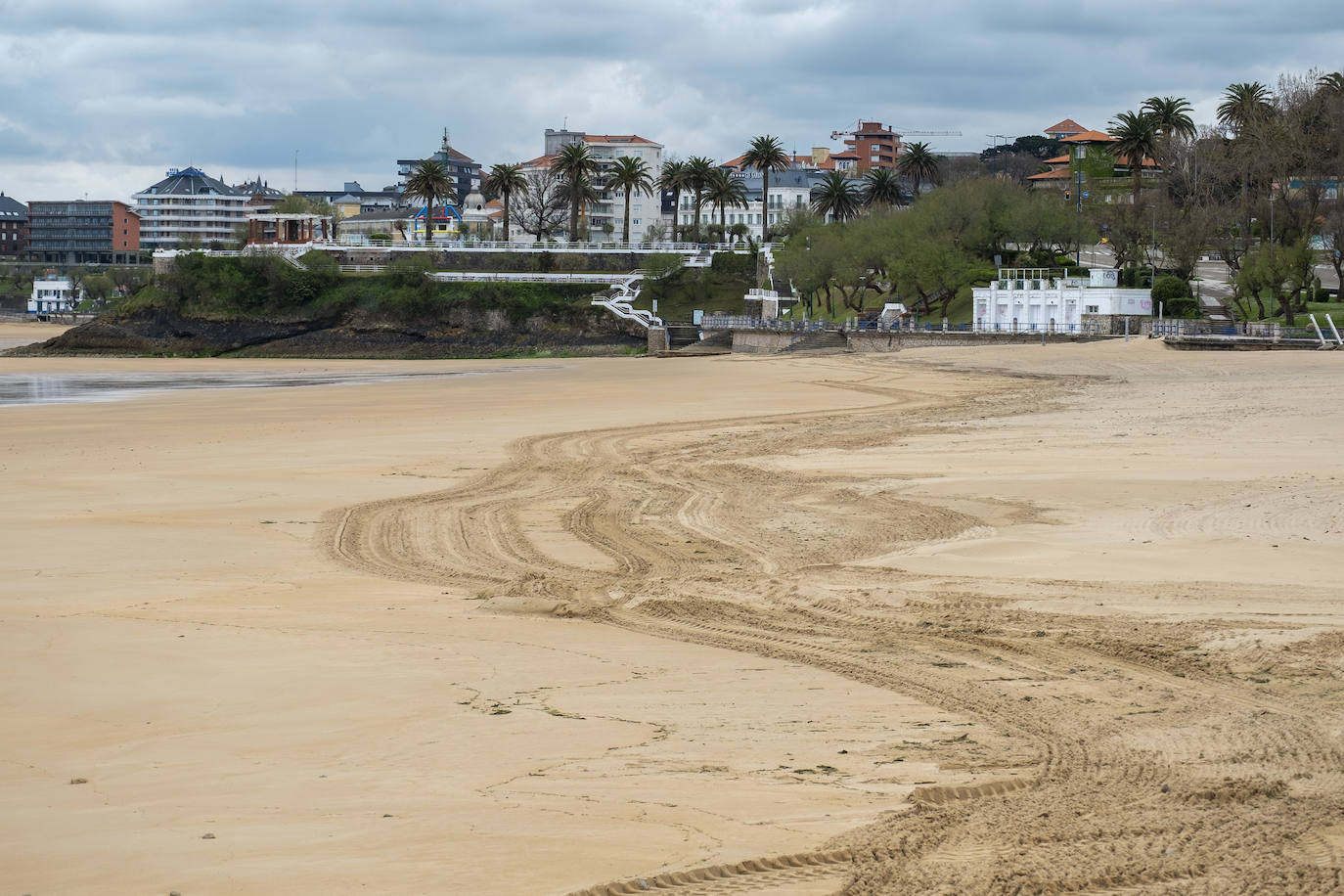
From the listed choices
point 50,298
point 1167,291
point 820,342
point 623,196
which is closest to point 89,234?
point 50,298

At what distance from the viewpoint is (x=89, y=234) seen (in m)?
194

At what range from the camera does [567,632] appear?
33.9 ft

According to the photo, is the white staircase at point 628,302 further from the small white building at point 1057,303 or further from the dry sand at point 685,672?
the dry sand at point 685,672

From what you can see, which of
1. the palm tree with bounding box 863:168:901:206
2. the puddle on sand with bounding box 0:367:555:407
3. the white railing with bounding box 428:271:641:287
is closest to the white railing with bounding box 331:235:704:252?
the white railing with bounding box 428:271:641:287

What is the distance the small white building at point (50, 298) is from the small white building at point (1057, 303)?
115723 millimetres

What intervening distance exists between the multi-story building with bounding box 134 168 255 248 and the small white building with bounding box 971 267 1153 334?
149 metres

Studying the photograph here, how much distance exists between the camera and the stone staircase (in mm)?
61688

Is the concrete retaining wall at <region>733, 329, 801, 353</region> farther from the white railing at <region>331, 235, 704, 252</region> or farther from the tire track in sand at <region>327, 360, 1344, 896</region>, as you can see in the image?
the tire track in sand at <region>327, 360, 1344, 896</region>

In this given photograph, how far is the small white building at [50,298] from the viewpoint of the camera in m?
147

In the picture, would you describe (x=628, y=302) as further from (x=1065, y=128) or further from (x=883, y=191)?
(x=1065, y=128)

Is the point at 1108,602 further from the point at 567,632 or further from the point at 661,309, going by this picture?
the point at 661,309

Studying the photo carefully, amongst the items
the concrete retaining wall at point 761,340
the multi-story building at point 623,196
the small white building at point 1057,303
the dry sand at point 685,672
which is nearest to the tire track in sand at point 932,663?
the dry sand at point 685,672

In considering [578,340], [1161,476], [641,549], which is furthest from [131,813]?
[578,340]

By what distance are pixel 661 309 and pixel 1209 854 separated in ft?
259
